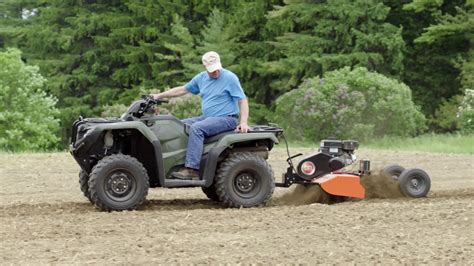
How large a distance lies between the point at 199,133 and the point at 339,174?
5.81 feet

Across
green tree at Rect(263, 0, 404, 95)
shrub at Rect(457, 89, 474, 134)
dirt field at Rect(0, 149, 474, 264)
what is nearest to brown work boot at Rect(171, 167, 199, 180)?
dirt field at Rect(0, 149, 474, 264)

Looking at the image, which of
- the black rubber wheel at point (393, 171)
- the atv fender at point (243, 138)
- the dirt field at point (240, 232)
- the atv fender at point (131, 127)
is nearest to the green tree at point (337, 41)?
the black rubber wheel at point (393, 171)

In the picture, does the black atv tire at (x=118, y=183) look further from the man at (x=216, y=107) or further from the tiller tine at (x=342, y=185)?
the tiller tine at (x=342, y=185)

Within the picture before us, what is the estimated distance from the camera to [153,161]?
11.4 m

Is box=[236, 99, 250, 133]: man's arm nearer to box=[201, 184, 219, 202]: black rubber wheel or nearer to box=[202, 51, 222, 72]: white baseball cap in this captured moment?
box=[202, 51, 222, 72]: white baseball cap

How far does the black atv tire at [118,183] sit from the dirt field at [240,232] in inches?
7.6

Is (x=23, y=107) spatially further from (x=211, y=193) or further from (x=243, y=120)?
(x=243, y=120)

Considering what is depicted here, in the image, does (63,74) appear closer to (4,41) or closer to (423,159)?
(4,41)

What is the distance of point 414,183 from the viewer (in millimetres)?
12555

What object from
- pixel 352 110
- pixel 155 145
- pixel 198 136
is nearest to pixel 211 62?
pixel 198 136

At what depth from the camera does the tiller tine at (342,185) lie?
11.9 meters

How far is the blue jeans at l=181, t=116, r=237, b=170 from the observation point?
1138cm

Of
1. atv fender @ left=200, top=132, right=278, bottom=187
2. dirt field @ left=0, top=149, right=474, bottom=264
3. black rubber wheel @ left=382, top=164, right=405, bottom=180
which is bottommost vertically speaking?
dirt field @ left=0, top=149, right=474, bottom=264

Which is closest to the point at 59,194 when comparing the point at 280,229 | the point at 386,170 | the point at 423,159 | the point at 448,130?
the point at 386,170
